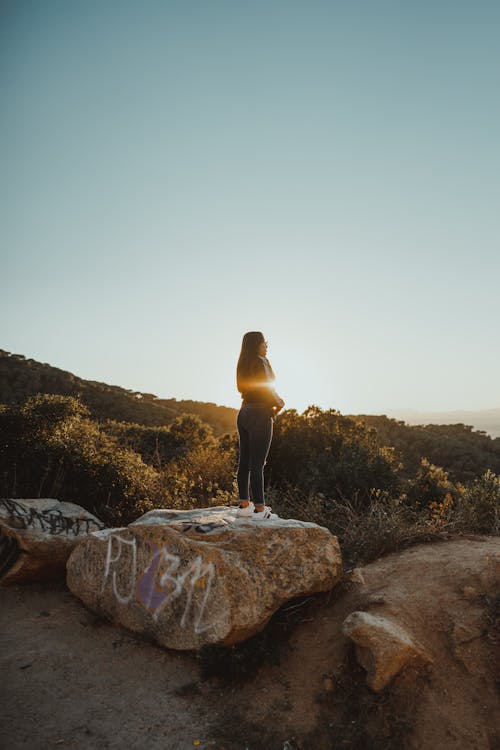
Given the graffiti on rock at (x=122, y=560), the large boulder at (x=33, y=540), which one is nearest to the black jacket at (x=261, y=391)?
the graffiti on rock at (x=122, y=560)

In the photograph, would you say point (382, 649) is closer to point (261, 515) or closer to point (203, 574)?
point (203, 574)

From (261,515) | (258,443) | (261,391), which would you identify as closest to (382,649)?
(261,515)

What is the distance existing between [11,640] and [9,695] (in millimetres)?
1025

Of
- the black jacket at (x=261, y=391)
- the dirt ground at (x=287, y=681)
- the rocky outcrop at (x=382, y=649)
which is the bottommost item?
the dirt ground at (x=287, y=681)

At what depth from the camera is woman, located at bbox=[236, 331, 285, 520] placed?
17.5 feet

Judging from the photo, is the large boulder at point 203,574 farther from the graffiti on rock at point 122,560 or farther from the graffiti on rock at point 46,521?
the graffiti on rock at point 46,521

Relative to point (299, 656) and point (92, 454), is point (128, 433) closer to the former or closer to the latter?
point (92, 454)

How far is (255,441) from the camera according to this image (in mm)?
5332

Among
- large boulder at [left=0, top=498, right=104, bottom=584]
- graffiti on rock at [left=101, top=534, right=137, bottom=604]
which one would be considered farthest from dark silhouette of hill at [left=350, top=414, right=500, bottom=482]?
graffiti on rock at [left=101, top=534, right=137, bottom=604]

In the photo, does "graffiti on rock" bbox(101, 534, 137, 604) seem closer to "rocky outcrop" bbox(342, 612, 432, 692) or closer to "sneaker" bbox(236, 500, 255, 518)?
"sneaker" bbox(236, 500, 255, 518)

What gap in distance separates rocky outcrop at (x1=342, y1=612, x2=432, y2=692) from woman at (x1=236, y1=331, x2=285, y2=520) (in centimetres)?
175

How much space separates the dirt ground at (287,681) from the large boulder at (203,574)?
219 mm

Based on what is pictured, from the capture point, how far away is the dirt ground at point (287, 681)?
11.5ft

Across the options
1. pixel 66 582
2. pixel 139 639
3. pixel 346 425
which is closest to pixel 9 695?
pixel 139 639
